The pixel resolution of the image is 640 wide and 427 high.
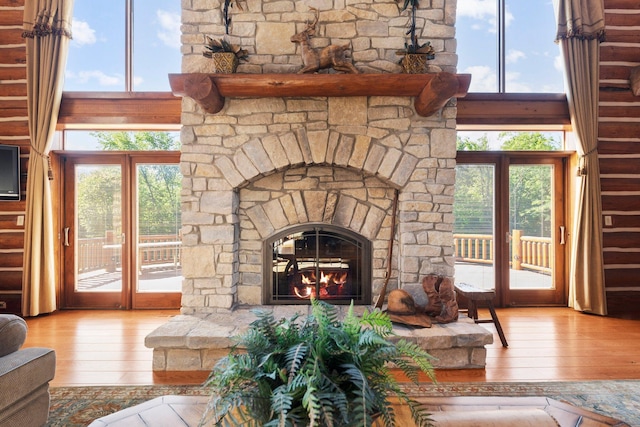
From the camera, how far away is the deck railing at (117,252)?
4.64 m

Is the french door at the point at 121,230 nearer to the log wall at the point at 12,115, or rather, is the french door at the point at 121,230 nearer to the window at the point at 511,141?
the log wall at the point at 12,115

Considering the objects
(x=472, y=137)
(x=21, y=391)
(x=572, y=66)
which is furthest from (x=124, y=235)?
(x=572, y=66)

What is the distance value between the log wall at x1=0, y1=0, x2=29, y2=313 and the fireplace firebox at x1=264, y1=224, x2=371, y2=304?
9.95 feet

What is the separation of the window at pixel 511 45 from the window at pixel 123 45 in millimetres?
3647

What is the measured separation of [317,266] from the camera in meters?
3.77

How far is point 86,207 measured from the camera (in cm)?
464

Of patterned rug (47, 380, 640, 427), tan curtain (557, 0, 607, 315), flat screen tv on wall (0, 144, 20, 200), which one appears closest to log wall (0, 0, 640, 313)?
tan curtain (557, 0, 607, 315)

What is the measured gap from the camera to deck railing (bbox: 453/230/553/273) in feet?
15.4

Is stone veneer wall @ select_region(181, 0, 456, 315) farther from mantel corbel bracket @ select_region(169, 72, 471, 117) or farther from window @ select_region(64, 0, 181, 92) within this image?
window @ select_region(64, 0, 181, 92)

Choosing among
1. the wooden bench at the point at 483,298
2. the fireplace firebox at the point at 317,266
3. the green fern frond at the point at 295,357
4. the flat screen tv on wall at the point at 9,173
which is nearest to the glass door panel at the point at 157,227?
the flat screen tv on wall at the point at 9,173

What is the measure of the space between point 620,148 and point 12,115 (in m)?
7.14

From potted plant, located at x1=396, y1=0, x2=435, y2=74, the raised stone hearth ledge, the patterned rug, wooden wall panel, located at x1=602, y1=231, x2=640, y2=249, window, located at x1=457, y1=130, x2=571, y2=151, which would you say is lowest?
the patterned rug

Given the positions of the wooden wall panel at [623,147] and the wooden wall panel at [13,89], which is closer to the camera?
the wooden wall panel at [13,89]

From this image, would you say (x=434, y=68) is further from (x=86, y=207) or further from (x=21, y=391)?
(x=86, y=207)
